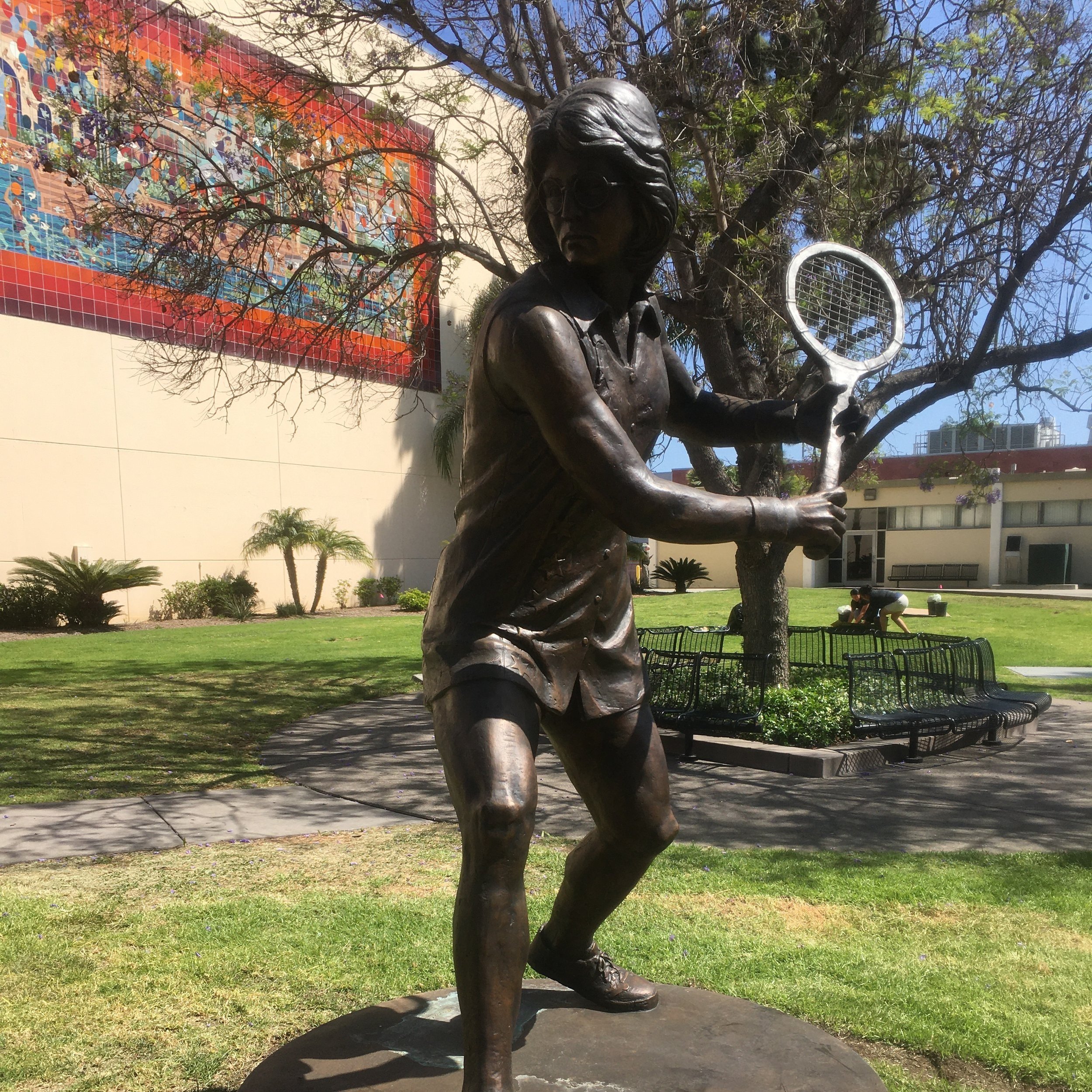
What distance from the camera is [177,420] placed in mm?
21641

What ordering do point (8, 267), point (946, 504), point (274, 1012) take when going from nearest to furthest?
1. point (274, 1012)
2. point (8, 267)
3. point (946, 504)

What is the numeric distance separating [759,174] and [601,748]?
7298 mm

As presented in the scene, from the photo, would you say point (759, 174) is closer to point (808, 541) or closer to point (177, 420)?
point (808, 541)

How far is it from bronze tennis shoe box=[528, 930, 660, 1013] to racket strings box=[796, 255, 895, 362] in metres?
2.09

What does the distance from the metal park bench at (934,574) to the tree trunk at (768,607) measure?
28.1m

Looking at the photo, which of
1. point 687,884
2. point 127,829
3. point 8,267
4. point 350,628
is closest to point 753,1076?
point 687,884

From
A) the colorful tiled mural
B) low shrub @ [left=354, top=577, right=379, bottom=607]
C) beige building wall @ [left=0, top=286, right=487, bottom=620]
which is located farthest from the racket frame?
low shrub @ [left=354, top=577, right=379, bottom=607]

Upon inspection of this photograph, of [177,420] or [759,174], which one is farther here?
[177,420]

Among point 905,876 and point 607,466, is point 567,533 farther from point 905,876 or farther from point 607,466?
point 905,876

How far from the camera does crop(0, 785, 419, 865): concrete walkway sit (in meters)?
5.47

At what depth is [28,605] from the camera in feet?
60.7

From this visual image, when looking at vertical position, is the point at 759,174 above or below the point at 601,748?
above

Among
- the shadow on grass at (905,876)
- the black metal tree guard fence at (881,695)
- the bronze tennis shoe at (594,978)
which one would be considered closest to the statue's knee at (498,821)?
the bronze tennis shoe at (594,978)

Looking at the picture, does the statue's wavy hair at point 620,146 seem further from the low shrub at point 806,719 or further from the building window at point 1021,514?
the building window at point 1021,514
